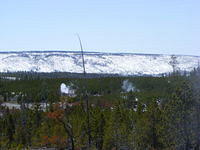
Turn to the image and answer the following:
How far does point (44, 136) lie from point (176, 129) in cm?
2474

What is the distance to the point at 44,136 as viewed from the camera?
197 ft

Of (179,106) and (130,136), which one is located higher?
(179,106)

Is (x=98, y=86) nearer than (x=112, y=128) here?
No

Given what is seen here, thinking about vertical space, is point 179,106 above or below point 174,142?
above

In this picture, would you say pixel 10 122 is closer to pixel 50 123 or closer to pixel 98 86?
pixel 50 123

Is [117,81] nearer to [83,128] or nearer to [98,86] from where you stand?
[98,86]

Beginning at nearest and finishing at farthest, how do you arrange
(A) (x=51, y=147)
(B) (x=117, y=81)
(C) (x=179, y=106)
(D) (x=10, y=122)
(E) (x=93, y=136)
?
(C) (x=179, y=106)
(E) (x=93, y=136)
(A) (x=51, y=147)
(D) (x=10, y=122)
(B) (x=117, y=81)

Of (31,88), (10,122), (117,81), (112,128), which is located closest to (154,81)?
(117,81)

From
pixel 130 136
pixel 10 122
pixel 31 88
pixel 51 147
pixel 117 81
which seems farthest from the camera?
pixel 117 81

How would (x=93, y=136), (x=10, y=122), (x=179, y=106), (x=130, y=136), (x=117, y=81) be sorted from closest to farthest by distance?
(x=179, y=106) < (x=130, y=136) < (x=93, y=136) < (x=10, y=122) < (x=117, y=81)

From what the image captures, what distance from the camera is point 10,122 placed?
7256cm

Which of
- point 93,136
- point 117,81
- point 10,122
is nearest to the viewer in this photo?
point 93,136

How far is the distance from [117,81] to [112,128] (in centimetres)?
12114

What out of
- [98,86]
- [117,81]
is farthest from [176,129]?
[117,81]
